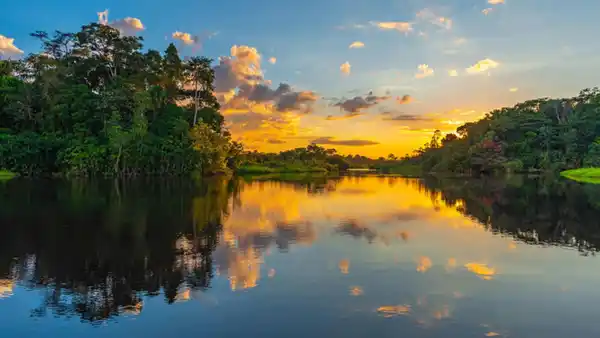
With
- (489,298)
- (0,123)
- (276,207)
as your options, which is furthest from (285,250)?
(0,123)

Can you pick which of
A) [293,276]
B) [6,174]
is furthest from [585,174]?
[6,174]

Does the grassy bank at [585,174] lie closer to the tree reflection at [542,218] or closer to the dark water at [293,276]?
the tree reflection at [542,218]

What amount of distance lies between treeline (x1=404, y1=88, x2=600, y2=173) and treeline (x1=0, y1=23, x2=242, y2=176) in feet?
132

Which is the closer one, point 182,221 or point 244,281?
point 244,281

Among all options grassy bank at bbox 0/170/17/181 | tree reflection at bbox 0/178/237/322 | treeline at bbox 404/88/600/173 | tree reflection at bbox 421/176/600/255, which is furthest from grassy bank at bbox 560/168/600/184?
grassy bank at bbox 0/170/17/181

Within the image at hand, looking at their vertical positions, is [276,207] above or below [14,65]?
below

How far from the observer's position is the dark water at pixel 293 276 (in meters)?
6.75

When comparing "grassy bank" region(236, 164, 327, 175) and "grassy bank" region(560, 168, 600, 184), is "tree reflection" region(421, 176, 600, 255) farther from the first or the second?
"grassy bank" region(236, 164, 327, 175)

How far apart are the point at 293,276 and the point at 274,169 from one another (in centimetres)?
7516

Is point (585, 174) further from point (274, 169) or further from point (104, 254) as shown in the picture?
point (104, 254)

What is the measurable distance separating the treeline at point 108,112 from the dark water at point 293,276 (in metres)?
37.2

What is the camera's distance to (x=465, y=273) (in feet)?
32.2

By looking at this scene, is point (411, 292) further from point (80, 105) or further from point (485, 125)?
point (485, 125)

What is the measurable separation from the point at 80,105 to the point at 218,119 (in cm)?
1817
